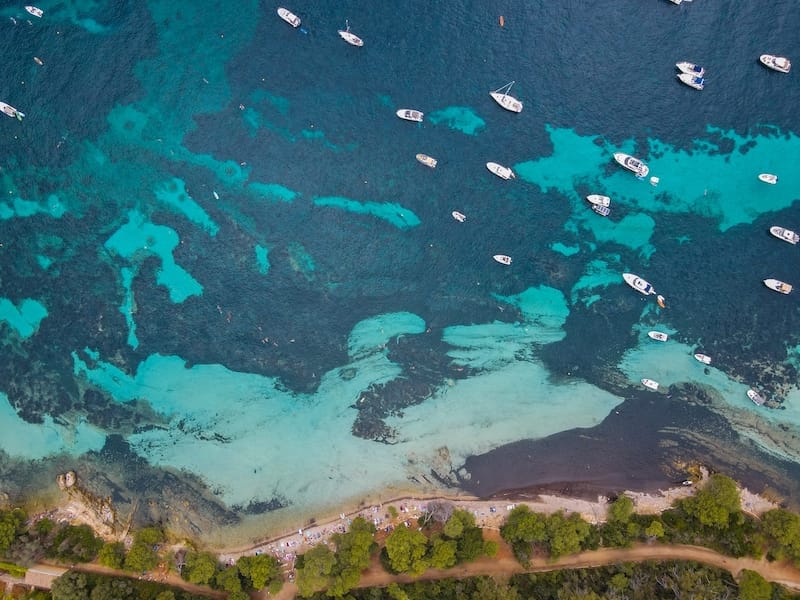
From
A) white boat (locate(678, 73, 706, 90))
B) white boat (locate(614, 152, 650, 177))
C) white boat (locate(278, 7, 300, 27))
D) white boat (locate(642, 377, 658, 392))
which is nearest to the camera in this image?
white boat (locate(678, 73, 706, 90))

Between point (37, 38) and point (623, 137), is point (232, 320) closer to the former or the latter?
point (37, 38)

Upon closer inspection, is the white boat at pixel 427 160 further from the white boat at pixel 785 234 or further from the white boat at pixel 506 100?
the white boat at pixel 785 234

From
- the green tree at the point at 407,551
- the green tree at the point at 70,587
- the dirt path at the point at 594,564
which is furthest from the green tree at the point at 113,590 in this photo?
the green tree at the point at 407,551

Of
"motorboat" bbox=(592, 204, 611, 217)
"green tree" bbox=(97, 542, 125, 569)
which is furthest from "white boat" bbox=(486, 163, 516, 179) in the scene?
"green tree" bbox=(97, 542, 125, 569)

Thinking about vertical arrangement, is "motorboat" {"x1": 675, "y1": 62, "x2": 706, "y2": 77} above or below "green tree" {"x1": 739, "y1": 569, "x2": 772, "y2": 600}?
above

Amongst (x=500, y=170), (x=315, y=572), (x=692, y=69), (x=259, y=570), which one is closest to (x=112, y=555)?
(x=259, y=570)

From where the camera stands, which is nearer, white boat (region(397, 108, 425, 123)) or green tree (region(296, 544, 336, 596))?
green tree (region(296, 544, 336, 596))

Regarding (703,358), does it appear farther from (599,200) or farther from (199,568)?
(199,568)

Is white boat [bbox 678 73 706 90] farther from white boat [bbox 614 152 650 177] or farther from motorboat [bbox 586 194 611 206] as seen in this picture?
motorboat [bbox 586 194 611 206]

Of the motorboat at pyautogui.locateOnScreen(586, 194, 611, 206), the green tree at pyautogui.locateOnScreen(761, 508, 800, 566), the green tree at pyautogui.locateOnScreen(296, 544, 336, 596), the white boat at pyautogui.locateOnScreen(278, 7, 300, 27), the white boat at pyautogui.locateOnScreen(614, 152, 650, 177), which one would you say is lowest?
the green tree at pyautogui.locateOnScreen(296, 544, 336, 596)
